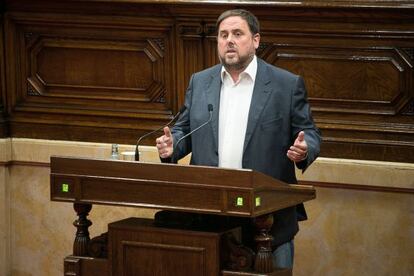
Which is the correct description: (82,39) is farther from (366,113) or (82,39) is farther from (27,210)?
(366,113)

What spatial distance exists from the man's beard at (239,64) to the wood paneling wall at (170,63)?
1145mm

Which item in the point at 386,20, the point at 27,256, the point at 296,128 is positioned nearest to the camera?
the point at 296,128

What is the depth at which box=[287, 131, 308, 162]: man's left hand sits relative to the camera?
4684 mm

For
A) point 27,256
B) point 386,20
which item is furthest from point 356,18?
point 27,256

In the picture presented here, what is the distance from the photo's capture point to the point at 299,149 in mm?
4691

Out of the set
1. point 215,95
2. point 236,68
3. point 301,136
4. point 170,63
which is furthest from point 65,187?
point 170,63

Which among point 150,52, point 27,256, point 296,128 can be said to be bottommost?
point 27,256

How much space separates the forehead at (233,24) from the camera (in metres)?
4.93

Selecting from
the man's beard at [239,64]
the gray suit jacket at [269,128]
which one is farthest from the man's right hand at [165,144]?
the man's beard at [239,64]

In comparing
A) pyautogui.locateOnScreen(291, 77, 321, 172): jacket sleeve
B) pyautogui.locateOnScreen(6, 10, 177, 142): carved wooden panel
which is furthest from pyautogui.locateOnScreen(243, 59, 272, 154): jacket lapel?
pyautogui.locateOnScreen(6, 10, 177, 142): carved wooden panel

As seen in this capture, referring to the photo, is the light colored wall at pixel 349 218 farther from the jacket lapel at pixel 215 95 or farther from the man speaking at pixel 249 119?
the jacket lapel at pixel 215 95

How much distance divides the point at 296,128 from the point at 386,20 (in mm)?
1238

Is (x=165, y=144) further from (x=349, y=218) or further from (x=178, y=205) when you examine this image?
(x=349, y=218)

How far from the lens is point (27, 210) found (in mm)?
6992
